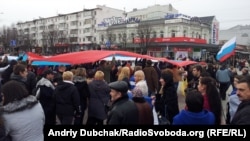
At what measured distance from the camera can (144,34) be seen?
55969mm

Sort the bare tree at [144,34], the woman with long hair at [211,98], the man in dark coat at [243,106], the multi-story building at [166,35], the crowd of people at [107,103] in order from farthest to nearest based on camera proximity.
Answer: the bare tree at [144,34] < the multi-story building at [166,35] < the woman with long hair at [211,98] < the crowd of people at [107,103] < the man in dark coat at [243,106]

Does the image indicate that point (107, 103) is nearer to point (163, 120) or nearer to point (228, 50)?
point (163, 120)

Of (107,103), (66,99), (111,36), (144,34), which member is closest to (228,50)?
(107,103)

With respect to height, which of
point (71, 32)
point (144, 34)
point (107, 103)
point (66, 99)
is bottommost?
point (107, 103)

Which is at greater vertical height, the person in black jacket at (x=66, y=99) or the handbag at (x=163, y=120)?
the person in black jacket at (x=66, y=99)

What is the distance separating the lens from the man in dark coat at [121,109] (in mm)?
3982

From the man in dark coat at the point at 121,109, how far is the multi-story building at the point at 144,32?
31.5m

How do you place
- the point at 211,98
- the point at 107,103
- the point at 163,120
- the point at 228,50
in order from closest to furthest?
the point at 211,98
the point at 163,120
the point at 107,103
the point at 228,50

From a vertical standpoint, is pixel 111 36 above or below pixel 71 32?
below

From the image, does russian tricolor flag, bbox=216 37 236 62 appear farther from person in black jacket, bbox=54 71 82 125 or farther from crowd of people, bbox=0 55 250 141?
person in black jacket, bbox=54 71 82 125

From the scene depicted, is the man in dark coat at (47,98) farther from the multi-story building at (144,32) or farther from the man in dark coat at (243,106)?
the multi-story building at (144,32)

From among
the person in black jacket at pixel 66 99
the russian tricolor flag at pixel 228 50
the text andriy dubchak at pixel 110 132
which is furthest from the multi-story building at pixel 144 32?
the text andriy dubchak at pixel 110 132

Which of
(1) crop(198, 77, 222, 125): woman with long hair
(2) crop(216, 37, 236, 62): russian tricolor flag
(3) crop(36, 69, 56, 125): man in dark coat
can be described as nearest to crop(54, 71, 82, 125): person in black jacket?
(3) crop(36, 69, 56, 125): man in dark coat

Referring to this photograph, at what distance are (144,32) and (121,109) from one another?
52827mm
